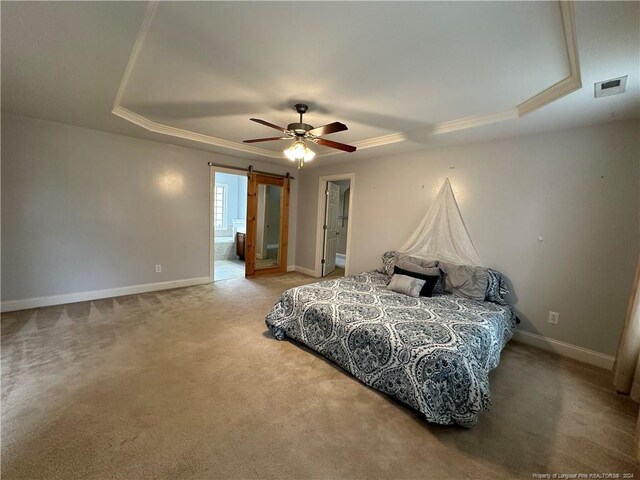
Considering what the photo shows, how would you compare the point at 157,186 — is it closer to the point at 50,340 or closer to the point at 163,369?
the point at 50,340

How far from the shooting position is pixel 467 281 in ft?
9.98

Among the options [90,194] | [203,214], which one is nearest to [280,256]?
[203,214]

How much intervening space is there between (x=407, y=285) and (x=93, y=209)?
4.21 meters

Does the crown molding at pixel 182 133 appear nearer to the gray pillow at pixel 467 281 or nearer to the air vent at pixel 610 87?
the gray pillow at pixel 467 281

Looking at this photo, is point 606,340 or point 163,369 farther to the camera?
point 606,340

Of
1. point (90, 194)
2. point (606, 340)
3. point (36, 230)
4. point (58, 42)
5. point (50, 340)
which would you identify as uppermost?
point (58, 42)

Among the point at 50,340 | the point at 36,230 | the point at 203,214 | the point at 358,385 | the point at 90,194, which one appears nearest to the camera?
the point at 358,385

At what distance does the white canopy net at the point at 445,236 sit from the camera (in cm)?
342

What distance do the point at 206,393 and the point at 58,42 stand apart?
2566 mm

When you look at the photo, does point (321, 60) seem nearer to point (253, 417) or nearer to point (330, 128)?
point (330, 128)

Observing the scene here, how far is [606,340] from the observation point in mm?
2572

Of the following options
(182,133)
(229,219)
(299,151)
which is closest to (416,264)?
(299,151)

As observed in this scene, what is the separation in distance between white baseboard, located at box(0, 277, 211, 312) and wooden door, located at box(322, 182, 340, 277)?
7.81 feet

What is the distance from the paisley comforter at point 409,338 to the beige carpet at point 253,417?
0.49 ft
